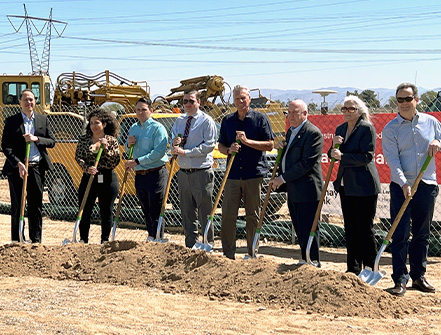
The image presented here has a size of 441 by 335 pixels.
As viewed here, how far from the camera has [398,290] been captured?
7.09 m

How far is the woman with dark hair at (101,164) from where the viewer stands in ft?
30.0

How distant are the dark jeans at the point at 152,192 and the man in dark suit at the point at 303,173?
178cm

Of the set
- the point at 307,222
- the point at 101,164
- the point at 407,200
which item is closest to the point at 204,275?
the point at 307,222

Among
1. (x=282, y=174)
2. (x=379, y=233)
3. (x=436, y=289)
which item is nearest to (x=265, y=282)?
(x=282, y=174)

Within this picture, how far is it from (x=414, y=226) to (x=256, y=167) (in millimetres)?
1891

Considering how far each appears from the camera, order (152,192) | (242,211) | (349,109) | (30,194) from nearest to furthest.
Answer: (349,109)
(152,192)
(30,194)
(242,211)

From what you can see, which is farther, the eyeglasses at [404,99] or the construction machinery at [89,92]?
the construction machinery at [89,92]

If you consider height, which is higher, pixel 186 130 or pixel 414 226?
pixel 186 130

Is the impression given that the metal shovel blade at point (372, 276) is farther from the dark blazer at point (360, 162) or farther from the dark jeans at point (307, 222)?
the dark blazer at point (360, 162)

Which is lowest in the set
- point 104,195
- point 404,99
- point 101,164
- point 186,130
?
point 104,195

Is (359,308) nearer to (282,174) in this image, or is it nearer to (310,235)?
(310,235)

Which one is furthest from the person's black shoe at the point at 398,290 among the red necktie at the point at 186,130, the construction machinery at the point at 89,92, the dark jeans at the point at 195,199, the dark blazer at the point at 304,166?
the construction machinery at the point at 89,92

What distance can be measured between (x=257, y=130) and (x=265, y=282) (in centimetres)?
200

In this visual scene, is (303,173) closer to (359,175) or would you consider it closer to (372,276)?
(359,175)
